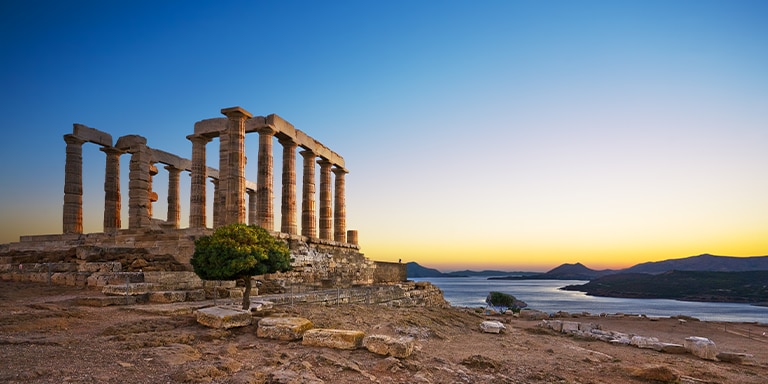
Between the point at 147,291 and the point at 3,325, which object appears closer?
the point at 3,325

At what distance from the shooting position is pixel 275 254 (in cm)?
1504

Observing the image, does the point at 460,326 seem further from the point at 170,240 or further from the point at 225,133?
the point at 225,133

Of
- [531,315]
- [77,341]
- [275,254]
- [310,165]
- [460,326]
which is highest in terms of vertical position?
[310,165]

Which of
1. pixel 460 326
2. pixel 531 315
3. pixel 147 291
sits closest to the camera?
pixel 147 291

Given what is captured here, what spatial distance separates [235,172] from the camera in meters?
26.7

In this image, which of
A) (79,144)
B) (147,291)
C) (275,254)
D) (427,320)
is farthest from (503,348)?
(79,144)

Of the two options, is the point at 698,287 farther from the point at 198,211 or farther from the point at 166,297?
the point at 166,297

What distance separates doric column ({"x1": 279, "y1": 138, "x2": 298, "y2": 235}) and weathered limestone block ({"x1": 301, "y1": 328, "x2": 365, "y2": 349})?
20138 millimetres

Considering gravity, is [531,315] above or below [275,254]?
below

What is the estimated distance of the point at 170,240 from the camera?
23.9 m

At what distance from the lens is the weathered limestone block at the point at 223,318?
11672mm

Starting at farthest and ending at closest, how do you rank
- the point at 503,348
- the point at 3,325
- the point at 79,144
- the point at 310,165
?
the point at 310,165 < the point at 79,144 < the point at 503,348 < the point at 3,325

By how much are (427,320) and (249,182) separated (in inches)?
1223

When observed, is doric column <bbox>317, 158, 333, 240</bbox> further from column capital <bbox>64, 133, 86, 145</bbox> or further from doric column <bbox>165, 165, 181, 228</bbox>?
column capital <bbox>64, 133, 86, 145</bbox>
